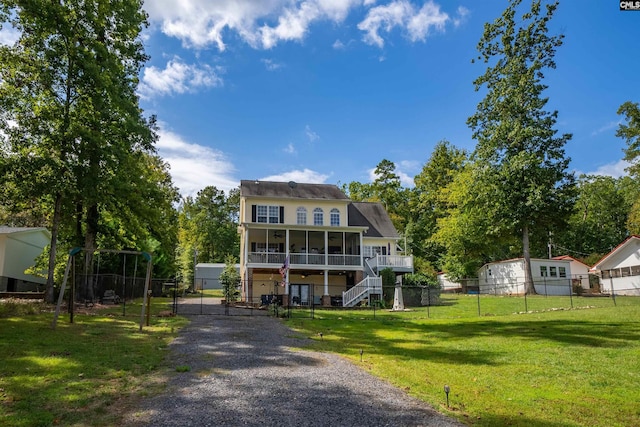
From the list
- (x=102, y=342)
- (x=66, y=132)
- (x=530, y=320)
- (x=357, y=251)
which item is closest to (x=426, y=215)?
(x=357, y=251)

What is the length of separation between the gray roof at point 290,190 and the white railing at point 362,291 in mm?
7906

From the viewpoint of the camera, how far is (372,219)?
37469 mm

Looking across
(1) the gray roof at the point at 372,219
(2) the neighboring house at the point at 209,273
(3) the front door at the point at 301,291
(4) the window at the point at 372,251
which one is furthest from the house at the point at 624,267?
(2) the neighboring house at the point at 209,273

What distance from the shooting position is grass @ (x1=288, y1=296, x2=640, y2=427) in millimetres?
6367

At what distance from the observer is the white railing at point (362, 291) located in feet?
92.8

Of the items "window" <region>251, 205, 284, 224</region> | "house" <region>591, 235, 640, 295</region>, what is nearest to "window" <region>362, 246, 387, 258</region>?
"window" <region>251, 205, 284, 224</region>

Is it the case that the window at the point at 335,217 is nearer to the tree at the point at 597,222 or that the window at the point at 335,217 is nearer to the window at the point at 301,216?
the window at the point at 301,216

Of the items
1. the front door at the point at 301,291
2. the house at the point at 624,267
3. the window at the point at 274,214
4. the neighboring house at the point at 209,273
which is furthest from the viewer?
the neighboring house at the point at 209,273

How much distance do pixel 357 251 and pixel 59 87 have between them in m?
21.8

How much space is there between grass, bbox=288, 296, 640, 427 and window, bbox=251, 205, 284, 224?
47.7ft

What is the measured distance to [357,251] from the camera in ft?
109

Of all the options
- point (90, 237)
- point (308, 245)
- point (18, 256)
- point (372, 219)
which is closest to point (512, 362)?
point (90, 237)

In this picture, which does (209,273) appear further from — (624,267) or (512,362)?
(512,362)

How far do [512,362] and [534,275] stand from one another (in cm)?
2985
